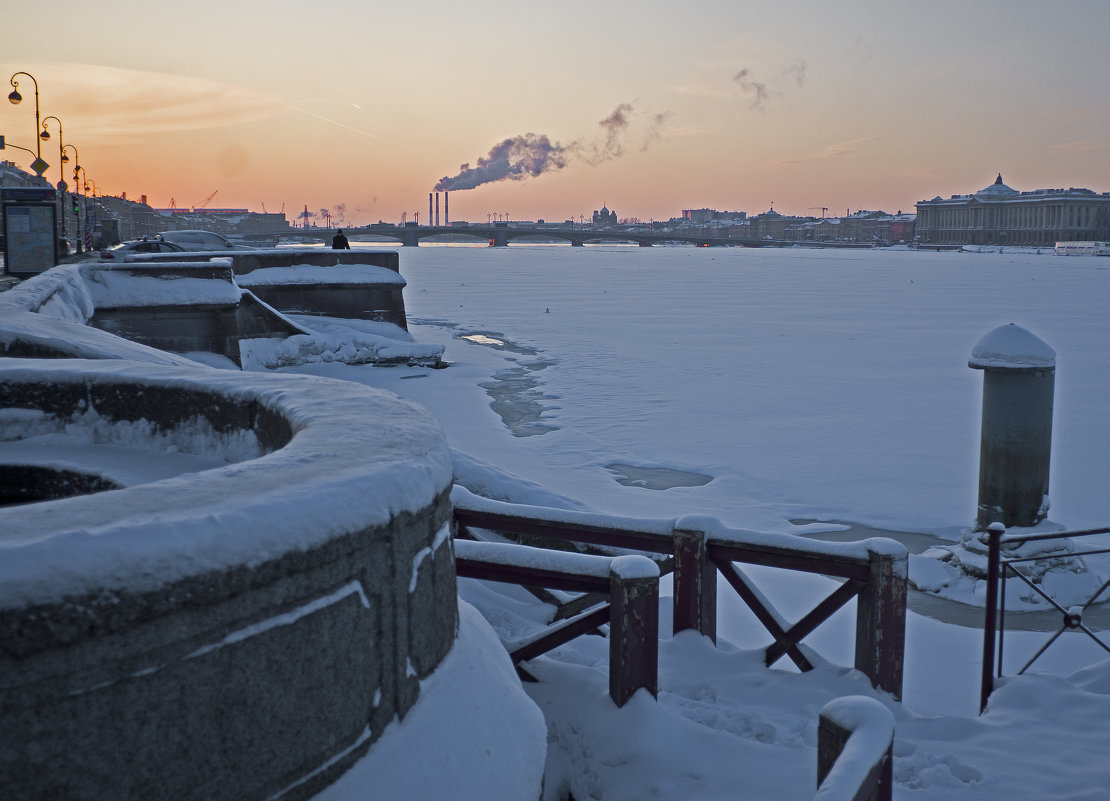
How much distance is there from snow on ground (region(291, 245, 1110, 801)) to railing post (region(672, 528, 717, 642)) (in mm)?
110

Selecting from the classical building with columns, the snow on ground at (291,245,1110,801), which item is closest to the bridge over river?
the classical building with columns

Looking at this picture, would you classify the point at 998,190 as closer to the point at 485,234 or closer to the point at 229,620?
the point at 485,234

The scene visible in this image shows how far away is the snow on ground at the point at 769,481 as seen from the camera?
470cm

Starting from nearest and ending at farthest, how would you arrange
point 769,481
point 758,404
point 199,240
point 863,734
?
point 863,734
point 769,481
point 758,404
point 199,240

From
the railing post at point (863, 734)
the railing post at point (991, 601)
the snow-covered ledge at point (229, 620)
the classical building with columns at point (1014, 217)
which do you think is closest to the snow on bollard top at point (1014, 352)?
the railing post at point (991, 601)

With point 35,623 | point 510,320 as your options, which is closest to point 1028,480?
point 35,623

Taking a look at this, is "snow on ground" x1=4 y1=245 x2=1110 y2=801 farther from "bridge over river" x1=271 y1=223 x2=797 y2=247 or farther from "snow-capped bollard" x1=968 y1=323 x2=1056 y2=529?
"bridge over river" x1=271 y1=223 x2=797 y2=247

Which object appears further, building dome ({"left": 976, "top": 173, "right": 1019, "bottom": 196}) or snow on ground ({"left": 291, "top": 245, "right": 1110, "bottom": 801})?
building dome ({"left": 976, "top": 173, "right": 1019, "bottom": 196})

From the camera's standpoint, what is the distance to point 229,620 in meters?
2.14

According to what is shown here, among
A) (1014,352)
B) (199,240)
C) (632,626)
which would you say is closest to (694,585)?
(632,626)

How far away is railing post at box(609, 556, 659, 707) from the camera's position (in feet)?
15.3

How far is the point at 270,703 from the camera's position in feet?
7.47

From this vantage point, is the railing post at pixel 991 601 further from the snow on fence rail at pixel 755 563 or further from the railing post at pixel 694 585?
A: the railing post at pixel 694 585

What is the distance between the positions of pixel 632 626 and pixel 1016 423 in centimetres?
520
